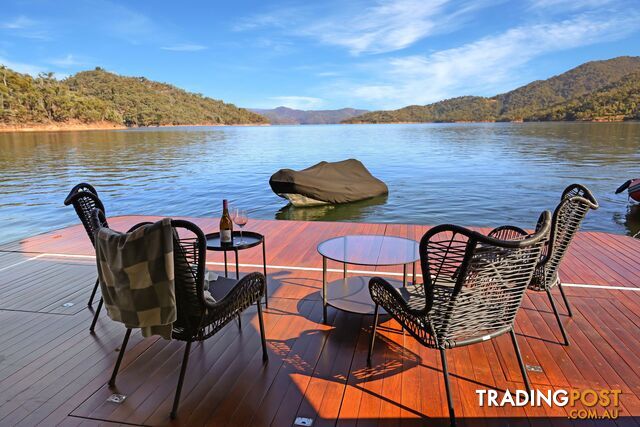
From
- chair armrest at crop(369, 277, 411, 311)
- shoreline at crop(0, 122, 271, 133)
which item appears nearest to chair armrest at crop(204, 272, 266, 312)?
chair armrest at crop(369, 277, 411, 311)

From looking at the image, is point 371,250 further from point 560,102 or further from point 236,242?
point 560,102

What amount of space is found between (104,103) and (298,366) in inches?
3417

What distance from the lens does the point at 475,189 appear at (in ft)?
46.2

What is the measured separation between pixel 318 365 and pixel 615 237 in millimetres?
4746

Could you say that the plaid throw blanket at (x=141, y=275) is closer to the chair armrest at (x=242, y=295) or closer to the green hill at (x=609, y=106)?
the chair armrest at (x=242, y=295)

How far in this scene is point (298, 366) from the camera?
7.44ft

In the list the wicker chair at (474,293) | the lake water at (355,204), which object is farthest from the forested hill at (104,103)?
the wicker chair at (474,293)

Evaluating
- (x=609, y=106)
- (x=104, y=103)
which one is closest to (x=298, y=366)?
(x=609, y=106)

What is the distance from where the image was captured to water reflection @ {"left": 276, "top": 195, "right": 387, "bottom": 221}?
33.9 feet

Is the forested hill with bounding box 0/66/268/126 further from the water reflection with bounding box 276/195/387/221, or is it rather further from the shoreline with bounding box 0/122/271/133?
the water reflection with bounding box 276/195/387/221

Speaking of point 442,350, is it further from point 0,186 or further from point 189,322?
point 0,186

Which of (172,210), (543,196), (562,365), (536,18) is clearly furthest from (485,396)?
(536,18)

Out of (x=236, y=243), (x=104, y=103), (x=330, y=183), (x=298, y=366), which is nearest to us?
(x=298, y=366)

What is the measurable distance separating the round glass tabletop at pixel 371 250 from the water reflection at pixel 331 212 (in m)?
7.01
